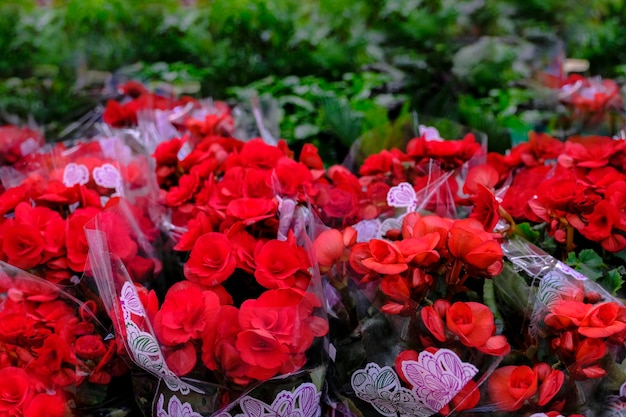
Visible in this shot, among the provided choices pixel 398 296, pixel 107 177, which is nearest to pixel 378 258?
pixel 398 296

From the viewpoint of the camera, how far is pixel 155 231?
4.50 ft

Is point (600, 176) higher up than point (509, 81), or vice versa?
point (600, 176)

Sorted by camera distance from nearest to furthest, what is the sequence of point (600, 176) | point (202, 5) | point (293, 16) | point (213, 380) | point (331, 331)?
point (213, 380), point (331, 331), point (600, 176), point (293, 16), point (202, 5)

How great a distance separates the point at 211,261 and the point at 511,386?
1.70 feet

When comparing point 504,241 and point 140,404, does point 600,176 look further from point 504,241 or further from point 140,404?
point 140,404

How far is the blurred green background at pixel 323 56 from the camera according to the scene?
2.54m

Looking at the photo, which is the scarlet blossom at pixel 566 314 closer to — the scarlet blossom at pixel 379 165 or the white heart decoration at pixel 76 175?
the scarlet blossom at pixel 379 165

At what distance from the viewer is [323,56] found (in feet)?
9.59

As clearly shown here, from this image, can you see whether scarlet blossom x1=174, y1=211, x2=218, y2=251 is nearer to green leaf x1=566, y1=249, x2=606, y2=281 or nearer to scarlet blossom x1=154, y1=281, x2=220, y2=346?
scarlet blossom x1=154, y1=281, x2=220, y2=346

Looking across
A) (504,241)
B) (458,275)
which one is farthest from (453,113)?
(458,275)

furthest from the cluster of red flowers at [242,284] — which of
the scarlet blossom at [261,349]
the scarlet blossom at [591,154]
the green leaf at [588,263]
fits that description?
the scarlet blossom at [591,154]

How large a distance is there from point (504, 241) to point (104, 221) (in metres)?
0.73

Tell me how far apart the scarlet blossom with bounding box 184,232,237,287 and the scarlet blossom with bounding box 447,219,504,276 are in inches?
14.4

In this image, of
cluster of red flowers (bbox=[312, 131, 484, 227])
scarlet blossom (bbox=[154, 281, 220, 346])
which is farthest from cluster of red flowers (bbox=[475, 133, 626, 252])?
scarlet blossom (bbox=[154, 281, 220, 346])
